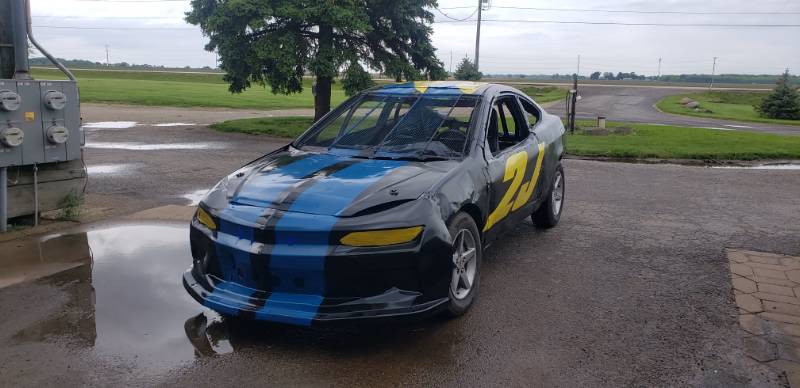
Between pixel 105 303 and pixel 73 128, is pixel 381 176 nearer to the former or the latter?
pixel 105 303

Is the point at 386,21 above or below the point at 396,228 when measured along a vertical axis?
above

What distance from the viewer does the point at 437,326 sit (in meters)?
4.25

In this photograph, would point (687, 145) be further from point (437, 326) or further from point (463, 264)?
point (437, 326)

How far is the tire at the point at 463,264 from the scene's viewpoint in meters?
4.16

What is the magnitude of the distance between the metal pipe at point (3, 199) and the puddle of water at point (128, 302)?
0.52 m

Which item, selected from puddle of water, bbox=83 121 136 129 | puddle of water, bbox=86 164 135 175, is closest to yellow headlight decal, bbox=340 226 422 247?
puddle of water, bbox=86 164 135 175

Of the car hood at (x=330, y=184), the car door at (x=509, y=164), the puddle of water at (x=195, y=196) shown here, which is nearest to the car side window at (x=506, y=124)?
the car door at (x=509, y=164)

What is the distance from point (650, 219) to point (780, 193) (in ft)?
10.2

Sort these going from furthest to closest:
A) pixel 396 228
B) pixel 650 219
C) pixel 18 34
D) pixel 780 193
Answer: pixel 780 193 < pixel 650 219 < pixel 18 34 < pixel 396 228

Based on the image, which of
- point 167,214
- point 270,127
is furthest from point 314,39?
point 167,214

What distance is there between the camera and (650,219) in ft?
24.8

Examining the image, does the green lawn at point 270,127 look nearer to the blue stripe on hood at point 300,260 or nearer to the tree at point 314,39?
the tree at point 314,39

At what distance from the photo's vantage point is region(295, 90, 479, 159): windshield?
4957 mm

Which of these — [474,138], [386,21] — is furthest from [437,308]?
[386,21]
